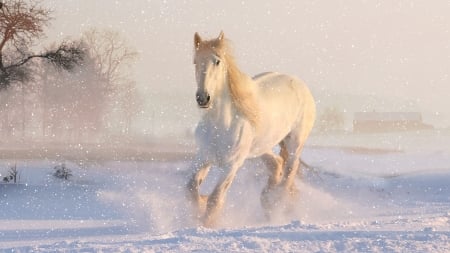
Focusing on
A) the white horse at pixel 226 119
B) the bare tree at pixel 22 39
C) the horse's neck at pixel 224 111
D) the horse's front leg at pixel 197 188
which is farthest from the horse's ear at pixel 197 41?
the bare tree at pixel 22 39

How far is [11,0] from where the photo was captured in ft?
58.7

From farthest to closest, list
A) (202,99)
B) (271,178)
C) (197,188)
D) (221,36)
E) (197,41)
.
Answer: (271,178) < (197,188) < (221,36) < (197,41) < (202,99)

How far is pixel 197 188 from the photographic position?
24.1ft

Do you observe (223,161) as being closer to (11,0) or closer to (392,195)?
(392,195)

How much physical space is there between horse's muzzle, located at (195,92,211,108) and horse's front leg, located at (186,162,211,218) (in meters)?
1.11

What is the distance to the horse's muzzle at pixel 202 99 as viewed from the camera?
21.0 ft

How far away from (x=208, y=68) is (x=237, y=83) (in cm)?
86

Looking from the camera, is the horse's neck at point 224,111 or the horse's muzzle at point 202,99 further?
the horse's neck at point 224,111

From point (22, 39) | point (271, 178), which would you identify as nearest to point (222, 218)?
point (271, 178)

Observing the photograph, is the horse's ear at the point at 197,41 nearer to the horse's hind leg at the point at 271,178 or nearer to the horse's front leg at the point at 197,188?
the horse's front leg at the point at 197,188

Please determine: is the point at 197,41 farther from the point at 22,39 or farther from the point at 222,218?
the point at 22,39

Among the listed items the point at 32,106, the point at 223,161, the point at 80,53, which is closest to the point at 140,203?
the point at 223,161

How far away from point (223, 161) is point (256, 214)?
7.86 ft

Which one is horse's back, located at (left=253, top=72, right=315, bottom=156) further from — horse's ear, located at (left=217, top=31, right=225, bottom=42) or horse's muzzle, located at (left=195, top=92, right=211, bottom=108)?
horse's muzzle, located at (left=195, top=92, right=211, bottom=108)
